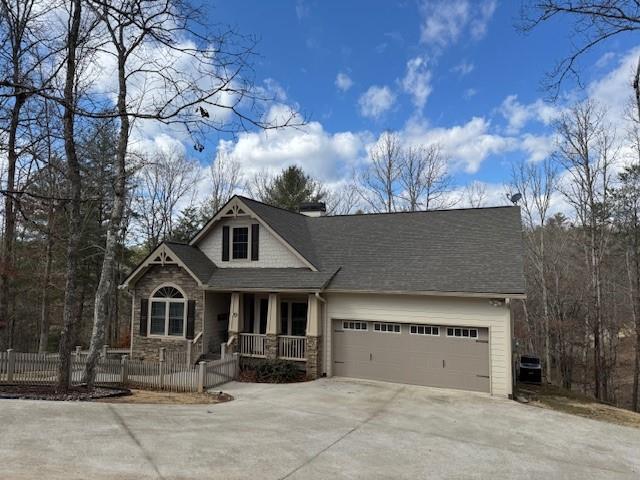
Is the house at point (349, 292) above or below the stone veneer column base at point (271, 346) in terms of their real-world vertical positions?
above

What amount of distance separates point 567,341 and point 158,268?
23289 millimetres

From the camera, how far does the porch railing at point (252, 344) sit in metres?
15.8

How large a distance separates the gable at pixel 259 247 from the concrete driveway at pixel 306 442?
657cm

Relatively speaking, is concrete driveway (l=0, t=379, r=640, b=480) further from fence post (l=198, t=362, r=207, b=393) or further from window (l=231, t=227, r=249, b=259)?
window (l=231, t=227, r=249, b=259)

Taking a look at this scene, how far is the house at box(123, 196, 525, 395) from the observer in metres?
13.1

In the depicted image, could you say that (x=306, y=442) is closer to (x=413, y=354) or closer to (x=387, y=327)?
(x=413, y=354)

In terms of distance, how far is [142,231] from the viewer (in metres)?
31.4

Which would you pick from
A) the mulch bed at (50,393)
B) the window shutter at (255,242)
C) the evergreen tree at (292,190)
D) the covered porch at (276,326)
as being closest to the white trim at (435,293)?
the covered porch at (276,326)

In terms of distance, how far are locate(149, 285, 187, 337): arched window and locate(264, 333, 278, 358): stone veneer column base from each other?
3536mm

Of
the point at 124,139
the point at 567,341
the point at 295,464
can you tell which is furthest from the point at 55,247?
the point at 567,341

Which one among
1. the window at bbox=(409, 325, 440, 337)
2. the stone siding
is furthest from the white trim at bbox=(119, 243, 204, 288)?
the window at bbox=(409, 325, 440, 337)

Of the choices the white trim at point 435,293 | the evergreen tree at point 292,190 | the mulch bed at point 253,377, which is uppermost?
the evergreen tree at point 292,190

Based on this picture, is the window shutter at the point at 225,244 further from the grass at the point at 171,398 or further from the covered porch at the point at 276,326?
the grass at the point at 171,398

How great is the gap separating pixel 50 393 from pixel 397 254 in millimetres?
11233
